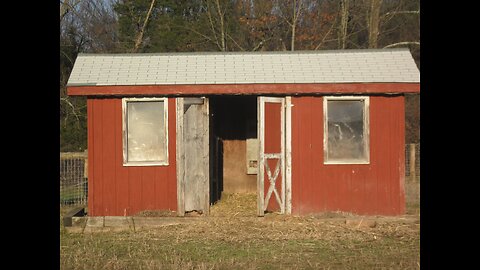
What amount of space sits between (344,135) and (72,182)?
7.37 meters

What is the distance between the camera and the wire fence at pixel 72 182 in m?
14.6

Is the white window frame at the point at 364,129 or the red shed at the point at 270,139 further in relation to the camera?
the white window frame at the point at 364,129

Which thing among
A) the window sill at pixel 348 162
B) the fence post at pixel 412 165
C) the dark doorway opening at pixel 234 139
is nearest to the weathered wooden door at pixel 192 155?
the window sill at pixel 348 162

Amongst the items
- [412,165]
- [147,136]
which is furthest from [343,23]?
[147,136]

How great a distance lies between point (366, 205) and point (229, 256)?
3.99 m

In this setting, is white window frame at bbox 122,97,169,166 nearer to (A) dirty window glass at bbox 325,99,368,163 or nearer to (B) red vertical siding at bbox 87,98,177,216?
(B) red vertical siding at bbox 87,98,177,216

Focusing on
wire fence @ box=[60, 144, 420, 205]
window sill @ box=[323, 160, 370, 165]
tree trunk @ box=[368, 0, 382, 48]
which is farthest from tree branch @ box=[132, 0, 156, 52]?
window sill @ box=[323, 160, 370, 165]

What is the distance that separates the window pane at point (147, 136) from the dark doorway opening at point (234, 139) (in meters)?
3.53

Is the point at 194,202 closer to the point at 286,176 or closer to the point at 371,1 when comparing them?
the point at 286,176

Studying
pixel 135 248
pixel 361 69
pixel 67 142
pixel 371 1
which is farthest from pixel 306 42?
pixel 135 248

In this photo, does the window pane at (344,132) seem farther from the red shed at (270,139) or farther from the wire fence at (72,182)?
the wire fence at (72,182)

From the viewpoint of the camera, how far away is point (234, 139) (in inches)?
579

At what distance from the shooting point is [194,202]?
35.9 feet

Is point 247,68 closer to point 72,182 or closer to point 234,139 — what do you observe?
point 234,139
